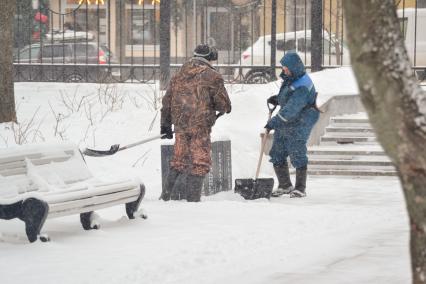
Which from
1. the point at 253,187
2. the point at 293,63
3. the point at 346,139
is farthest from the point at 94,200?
the point at 346,139

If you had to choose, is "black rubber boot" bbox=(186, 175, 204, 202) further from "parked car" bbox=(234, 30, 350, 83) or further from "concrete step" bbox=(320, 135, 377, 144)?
"parked car" bbox=(234, 30, 350, 83)

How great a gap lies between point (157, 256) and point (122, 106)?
26.7 feet

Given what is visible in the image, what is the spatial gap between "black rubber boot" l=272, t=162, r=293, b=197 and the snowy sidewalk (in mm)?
996

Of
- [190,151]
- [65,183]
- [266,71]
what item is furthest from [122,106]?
[65,183]

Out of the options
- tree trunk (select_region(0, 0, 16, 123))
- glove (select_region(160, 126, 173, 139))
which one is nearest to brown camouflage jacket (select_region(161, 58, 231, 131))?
glove (select_region(160, 126, 173, 139))

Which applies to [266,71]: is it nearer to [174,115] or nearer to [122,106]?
[122,106]

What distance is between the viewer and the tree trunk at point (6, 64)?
597 inches

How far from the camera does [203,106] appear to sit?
1134 cm

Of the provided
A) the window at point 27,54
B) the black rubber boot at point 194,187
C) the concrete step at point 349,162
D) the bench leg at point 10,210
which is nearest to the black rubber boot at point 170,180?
the black rubber boot at point 194,187

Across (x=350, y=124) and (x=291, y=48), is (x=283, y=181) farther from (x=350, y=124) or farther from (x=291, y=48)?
(x=291, y=48)

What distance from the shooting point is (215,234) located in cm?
944

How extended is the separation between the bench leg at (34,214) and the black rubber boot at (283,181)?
458 centimetres

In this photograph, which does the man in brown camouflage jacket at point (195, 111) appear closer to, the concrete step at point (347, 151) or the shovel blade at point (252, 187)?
the shovel blade at point (252, 187)

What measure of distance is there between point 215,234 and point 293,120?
3.34 meters
